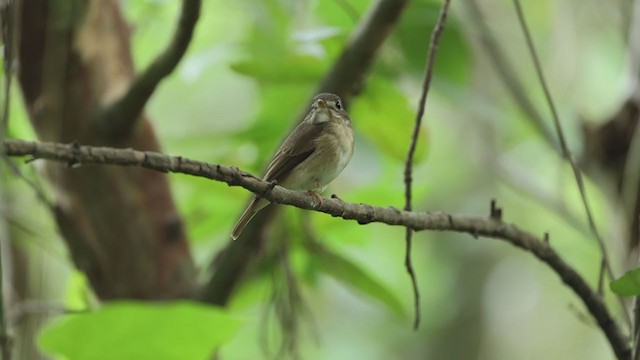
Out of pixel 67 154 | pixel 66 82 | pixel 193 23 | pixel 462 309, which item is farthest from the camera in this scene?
pixel 462 309

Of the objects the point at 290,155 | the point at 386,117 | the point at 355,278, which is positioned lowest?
the point at 355,278

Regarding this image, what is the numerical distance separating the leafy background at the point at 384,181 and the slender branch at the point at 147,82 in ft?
1.08

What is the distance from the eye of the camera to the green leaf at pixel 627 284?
5.35 feet

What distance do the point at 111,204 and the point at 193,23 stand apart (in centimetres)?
111

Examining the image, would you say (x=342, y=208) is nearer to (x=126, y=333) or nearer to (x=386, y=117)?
(x=126, y=333)

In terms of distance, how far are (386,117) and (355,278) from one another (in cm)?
55

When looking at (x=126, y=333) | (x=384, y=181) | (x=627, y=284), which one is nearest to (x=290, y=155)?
(x=384, y=181)

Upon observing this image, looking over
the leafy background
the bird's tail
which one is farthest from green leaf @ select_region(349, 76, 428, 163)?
the bird's tail

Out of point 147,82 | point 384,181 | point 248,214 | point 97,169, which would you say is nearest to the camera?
point 248,214

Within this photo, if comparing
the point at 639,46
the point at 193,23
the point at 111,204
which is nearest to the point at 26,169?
the point at 111,204

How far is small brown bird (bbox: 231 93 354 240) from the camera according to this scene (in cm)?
277

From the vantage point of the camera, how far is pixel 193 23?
7.47 ft

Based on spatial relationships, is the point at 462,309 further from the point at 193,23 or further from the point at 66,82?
the point at 193,23

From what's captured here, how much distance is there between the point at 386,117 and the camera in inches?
117
